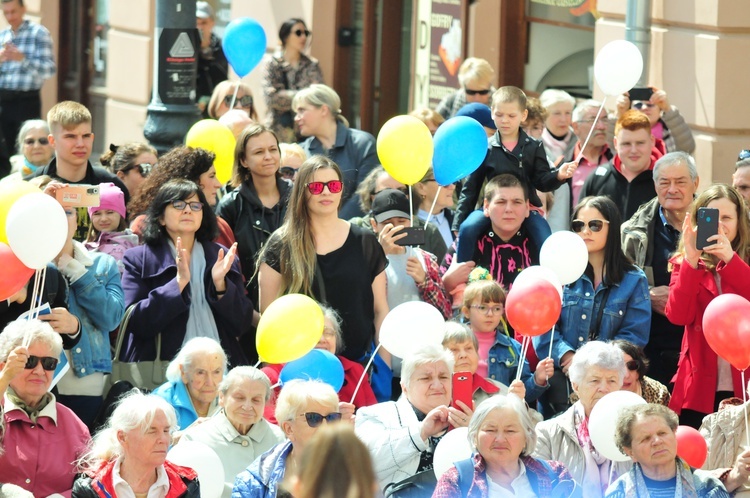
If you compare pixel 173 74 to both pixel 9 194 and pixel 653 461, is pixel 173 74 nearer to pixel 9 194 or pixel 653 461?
pixel 9 194

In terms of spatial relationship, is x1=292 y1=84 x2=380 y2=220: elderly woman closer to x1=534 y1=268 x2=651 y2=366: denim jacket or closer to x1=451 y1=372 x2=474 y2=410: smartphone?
x1=534 y1=268 x2=651 y2=366: denim jacket

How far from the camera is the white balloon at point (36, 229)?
296 inches

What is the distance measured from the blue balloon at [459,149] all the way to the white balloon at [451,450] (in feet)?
8.40

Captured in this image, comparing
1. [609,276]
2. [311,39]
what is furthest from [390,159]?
[311,39]

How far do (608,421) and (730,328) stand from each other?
940mm

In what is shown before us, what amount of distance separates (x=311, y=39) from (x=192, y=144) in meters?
5.91

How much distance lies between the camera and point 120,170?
33.0ft

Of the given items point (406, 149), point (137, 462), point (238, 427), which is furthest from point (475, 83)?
point (137, 462)

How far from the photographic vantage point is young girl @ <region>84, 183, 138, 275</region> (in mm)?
8875

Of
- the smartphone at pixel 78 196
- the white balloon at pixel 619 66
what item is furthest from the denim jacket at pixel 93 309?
the white balloon at pixel 619 66

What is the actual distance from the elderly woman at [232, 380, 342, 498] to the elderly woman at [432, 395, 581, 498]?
23.6 inches

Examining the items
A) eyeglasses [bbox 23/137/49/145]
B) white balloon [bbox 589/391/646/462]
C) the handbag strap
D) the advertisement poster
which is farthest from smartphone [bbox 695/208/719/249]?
the advertisement poster

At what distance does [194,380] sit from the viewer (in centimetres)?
787

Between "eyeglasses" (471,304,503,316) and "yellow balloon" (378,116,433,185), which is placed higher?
"yellow balloon" (378,116,433,185)
